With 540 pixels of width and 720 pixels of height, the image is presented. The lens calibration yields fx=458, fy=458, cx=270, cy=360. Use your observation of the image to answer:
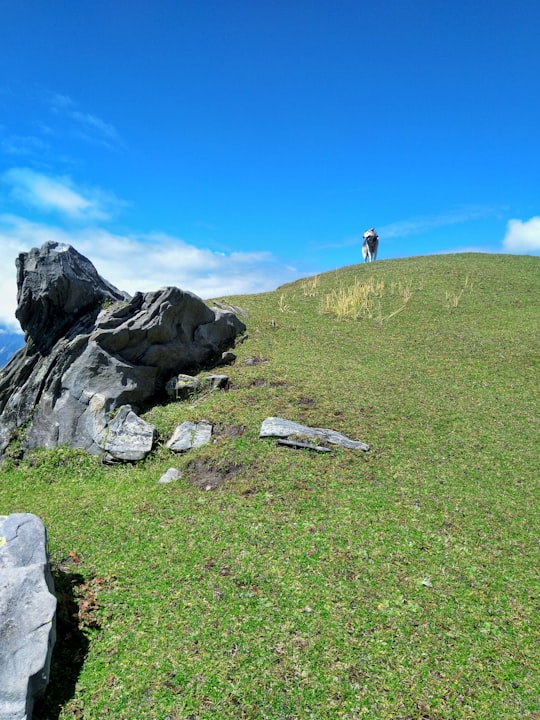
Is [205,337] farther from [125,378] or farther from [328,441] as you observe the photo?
[328,441]

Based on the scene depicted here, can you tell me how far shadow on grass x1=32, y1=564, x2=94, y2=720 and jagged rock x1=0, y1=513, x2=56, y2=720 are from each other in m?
0.32

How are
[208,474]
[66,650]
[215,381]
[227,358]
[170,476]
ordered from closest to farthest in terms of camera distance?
[66,650] → [208,474] → [170,476] → [215,381] → [227,358]

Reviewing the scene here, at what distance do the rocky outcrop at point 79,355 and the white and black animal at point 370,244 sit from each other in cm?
2397

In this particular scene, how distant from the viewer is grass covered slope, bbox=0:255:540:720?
529cm

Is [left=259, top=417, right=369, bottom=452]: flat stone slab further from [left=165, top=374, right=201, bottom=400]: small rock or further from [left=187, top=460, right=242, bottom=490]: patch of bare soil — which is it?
[left=165, top=374, right=201, bottom=400]: small rock

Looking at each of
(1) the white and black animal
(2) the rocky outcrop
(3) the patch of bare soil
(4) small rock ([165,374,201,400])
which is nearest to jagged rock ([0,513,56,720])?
(3) the patch of bare soil

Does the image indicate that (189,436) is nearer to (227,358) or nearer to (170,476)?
(170,476)

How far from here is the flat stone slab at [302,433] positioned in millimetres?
10852

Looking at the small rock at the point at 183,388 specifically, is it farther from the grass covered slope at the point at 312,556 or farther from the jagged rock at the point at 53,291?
the jagged rock at the point at 53,291

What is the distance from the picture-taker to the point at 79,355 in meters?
13.3

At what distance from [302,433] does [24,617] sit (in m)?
6.93

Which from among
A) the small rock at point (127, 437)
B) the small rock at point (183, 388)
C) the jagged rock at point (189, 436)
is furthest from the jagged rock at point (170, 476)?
the small rock at point (183, 388)

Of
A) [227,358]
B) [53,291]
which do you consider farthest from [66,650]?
[227,358]

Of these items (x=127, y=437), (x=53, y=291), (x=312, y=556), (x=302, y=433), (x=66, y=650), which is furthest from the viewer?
(x=53, y=291)
